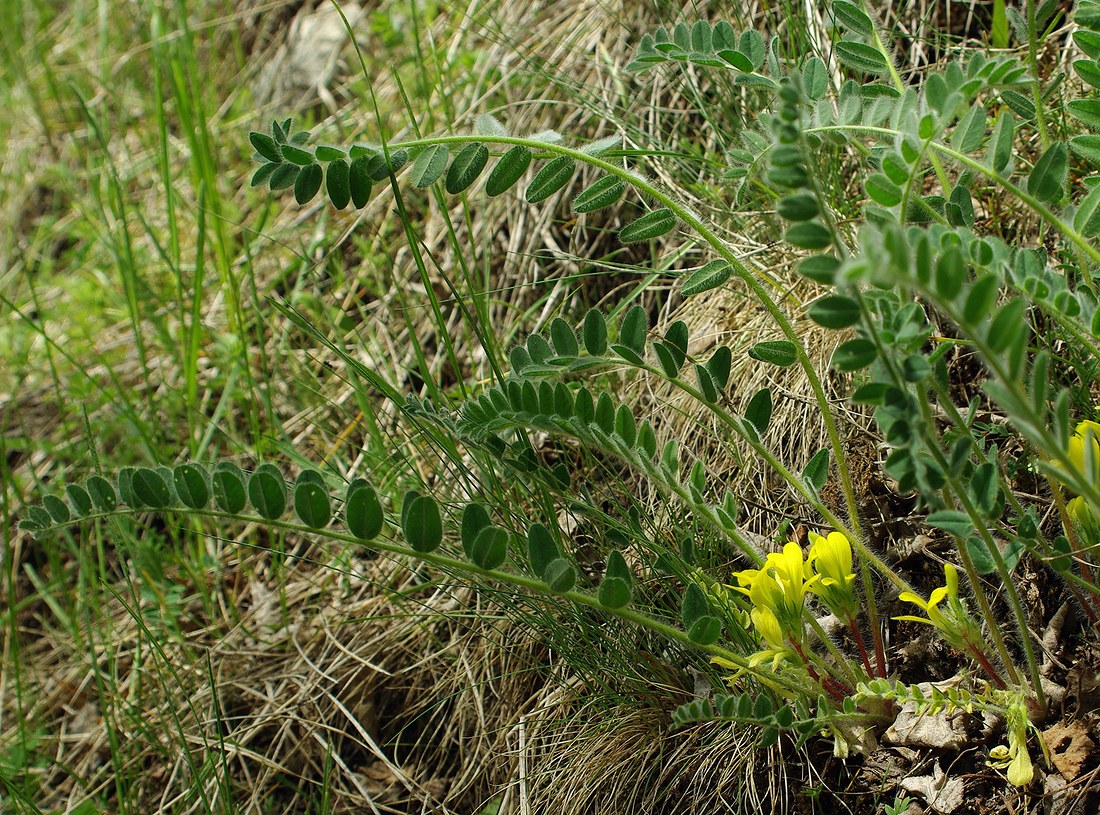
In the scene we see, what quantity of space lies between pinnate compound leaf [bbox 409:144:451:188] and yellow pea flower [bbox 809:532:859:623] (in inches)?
25.5

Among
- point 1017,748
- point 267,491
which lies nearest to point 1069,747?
point 1017,748

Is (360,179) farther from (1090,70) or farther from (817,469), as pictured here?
(1090,70)

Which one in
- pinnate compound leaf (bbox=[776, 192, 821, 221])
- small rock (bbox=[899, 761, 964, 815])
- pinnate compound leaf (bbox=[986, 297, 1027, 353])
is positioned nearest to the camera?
pinnate compound leaf (bbox=[986, 297, 1027, 353])

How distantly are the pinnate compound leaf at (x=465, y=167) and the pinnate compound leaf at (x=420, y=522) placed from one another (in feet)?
1.34

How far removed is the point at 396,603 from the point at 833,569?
3.01ft

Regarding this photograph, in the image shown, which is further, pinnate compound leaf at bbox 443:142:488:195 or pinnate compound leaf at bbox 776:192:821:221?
pinnate compound leaf at bbox 443:142:488:195

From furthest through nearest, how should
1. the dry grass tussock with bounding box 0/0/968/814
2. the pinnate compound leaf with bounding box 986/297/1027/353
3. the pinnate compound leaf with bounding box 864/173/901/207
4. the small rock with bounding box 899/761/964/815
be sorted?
the dry grass tussock with bounding box 0/0/968/814
the small rock with bounding box 899/761/964/815
the pinnate compound leaf with bounding box 864/173/901/207
the pinnate compound leaf with bounding box 986/297/1027/353

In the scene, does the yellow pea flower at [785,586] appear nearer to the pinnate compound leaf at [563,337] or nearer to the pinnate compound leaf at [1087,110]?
the pinnate compound leaf at [563,337]

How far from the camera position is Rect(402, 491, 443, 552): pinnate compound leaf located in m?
1.06

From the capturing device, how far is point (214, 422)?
87.1 inches

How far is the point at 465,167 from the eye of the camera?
48.6 inches

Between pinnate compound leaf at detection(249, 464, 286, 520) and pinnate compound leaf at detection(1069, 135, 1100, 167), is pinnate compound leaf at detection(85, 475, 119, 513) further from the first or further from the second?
pinnate compound leaf at detection(1069, 135, 1100, 167)

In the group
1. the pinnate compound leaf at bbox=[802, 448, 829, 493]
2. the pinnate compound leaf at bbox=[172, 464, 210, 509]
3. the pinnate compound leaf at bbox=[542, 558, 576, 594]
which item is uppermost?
the pinnate compound leaf at bbox=[172, 464, 210, 509]

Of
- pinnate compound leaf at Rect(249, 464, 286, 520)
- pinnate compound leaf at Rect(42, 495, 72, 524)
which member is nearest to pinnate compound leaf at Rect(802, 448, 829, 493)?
pinnate compound leaf at Rect(249, 464, 286, 520)
